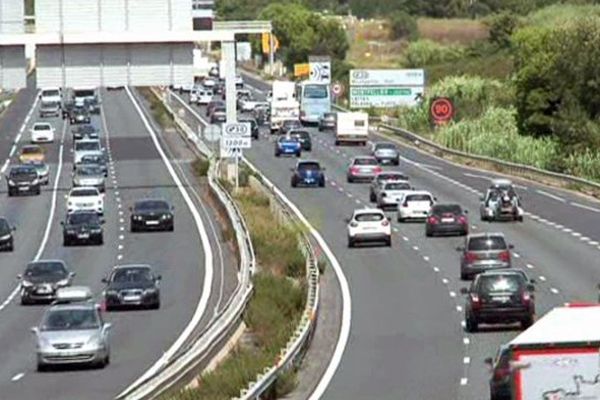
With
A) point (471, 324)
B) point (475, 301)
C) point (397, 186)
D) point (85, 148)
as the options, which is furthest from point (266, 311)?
point (85, 148)

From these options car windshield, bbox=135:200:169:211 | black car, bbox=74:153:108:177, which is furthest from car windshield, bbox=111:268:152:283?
black car, bbox=74:153:108:177

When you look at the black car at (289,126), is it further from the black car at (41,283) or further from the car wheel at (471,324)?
the car wheel at (471,324)

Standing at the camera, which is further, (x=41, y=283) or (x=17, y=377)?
(x=41, y=283)

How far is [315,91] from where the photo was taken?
132 meters

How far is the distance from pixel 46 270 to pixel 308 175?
34228mm

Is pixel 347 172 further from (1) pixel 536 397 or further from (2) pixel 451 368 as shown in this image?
Answer: (1) pixel 536 397

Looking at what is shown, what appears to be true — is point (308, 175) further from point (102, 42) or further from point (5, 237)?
point (5, 237)

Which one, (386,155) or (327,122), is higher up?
(386,155)

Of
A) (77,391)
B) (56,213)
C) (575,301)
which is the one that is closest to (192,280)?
(575,301)

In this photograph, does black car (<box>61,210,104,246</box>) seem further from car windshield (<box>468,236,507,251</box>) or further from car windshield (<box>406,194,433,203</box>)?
car windshield (<box>468,236,507,251</box>)

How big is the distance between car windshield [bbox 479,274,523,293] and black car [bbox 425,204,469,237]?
22.4m

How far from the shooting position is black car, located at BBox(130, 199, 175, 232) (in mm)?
72625

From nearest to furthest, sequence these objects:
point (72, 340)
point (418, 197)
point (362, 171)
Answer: point (72, 340), point (418, 197), point (362, 171)

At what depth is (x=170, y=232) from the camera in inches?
2854
